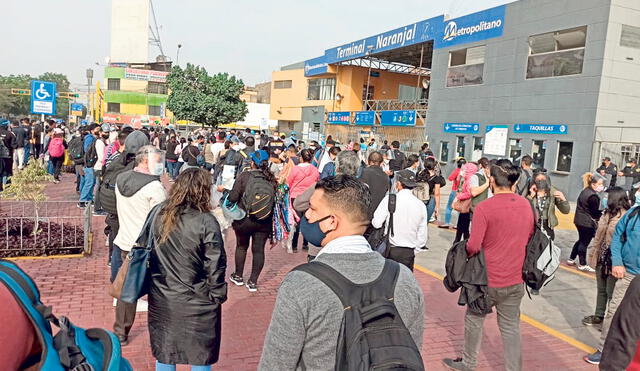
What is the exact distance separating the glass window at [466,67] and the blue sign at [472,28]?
20.3 inches

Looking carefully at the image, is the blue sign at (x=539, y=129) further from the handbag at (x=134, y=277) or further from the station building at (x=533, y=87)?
the handbag at (x=134, y=277)

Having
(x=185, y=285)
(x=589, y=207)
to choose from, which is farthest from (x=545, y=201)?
(x=185, y=285)

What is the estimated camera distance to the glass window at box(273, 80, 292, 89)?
48469 millimetres

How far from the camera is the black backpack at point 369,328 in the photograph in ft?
4.85

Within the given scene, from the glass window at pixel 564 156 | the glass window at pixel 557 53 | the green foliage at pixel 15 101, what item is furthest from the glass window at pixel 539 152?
the green foliage at pixel 15 101

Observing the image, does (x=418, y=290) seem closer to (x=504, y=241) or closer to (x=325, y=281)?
(x=325, y=281)

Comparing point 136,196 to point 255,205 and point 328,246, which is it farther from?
point 328,246

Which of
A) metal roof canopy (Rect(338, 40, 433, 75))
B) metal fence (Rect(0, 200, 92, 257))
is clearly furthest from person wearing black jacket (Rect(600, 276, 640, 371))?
metal roof canopy (Rect(338, 40, 433, 75))

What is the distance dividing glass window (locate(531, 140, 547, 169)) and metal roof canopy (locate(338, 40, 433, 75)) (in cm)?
1067

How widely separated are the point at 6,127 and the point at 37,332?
581 inches

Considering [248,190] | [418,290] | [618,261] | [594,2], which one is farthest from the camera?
[594,2]

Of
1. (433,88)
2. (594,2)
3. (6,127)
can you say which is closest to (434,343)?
(6,127)

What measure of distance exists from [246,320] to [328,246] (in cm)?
358

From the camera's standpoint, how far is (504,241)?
3.84m
